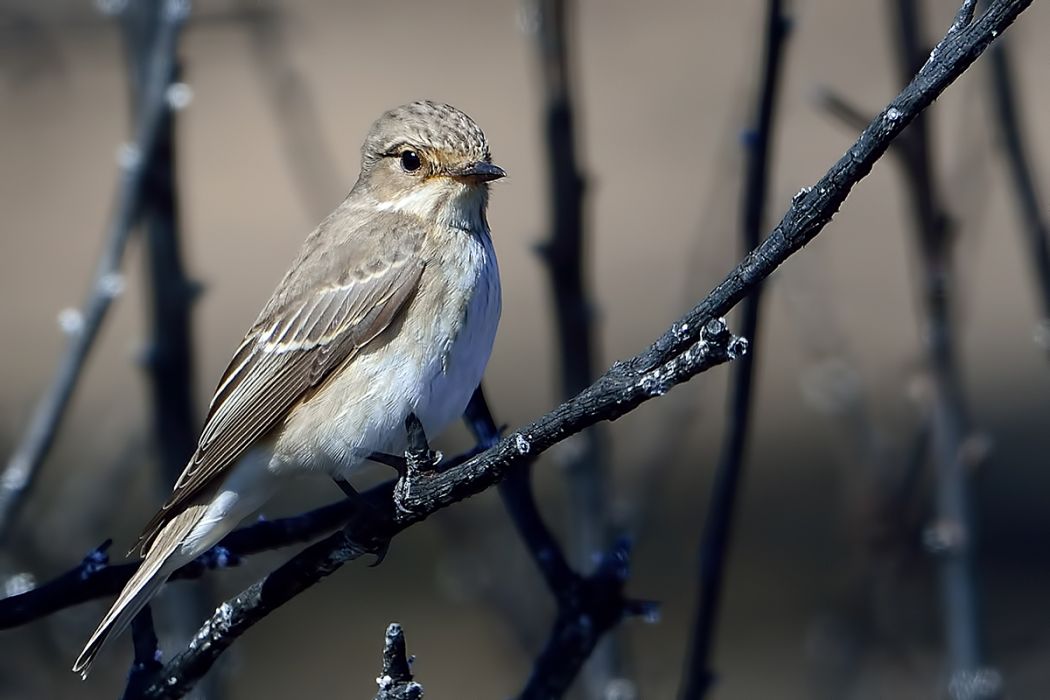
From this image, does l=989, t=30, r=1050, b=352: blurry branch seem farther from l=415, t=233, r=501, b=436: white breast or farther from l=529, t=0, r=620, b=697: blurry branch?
l=415, t=233, r=501, b=436: white breast

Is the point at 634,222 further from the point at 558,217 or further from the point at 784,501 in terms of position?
the point at 558,217

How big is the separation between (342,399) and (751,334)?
1.10 metres

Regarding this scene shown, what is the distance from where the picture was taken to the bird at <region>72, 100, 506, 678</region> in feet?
10.8

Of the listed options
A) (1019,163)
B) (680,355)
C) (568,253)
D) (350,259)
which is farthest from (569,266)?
(680,355)

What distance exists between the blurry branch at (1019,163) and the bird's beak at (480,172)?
1.11 metres

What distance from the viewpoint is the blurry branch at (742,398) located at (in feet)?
9.04

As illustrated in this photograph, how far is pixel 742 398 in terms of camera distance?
285 centimetres

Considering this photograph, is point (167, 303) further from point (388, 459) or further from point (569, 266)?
point (569, 266)

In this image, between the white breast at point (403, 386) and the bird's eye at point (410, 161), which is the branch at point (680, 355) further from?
the bird's eye at point (410, 161)

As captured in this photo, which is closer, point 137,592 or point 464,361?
point 137,592

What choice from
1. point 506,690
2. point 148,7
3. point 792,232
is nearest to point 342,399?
point 148,7

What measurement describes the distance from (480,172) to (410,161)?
12.2 inches

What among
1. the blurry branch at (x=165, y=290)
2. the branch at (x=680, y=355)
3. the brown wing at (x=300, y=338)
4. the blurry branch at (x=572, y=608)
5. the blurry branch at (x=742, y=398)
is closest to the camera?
the branch at (x=680, y=355)

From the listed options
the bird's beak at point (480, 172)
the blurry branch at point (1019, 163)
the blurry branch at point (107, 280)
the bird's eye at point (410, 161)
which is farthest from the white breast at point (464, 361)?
the blurry branch at point (1019, 163)
